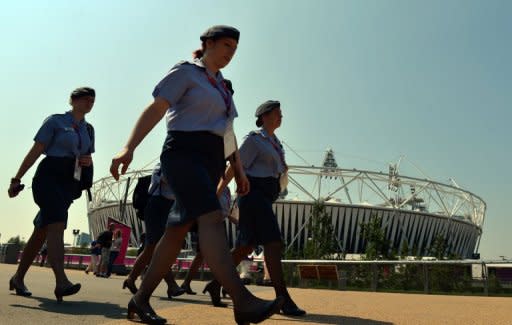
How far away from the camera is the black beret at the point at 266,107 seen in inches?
163

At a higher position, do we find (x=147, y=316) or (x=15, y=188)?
(x=15, y=188)

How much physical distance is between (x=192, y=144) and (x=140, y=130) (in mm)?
260

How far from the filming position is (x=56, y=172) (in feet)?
13.2

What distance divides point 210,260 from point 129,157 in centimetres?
63

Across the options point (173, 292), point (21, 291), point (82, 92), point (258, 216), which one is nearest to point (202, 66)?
point (258, 216)

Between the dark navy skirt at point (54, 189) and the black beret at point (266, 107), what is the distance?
5.19 ft

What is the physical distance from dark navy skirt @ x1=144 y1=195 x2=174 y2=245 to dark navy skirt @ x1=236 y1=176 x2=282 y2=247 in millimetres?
883

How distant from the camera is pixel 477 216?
82.1 meters

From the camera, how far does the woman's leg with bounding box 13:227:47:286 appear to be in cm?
411

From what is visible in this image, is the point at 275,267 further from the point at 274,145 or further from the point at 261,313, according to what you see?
the point at 261,313

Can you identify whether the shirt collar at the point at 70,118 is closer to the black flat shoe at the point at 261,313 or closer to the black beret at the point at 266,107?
the black beret at the point at 266,107

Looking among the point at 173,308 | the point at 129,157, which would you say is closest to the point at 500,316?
the point at 173,308


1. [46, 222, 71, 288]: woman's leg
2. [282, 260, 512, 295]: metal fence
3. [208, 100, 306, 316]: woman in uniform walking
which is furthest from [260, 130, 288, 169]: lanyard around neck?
[282, 260, 512, 295]: metal fence


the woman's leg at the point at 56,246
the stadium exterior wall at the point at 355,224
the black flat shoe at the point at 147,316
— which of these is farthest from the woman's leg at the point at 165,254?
the stadium exterior wall at the point at 355,224
